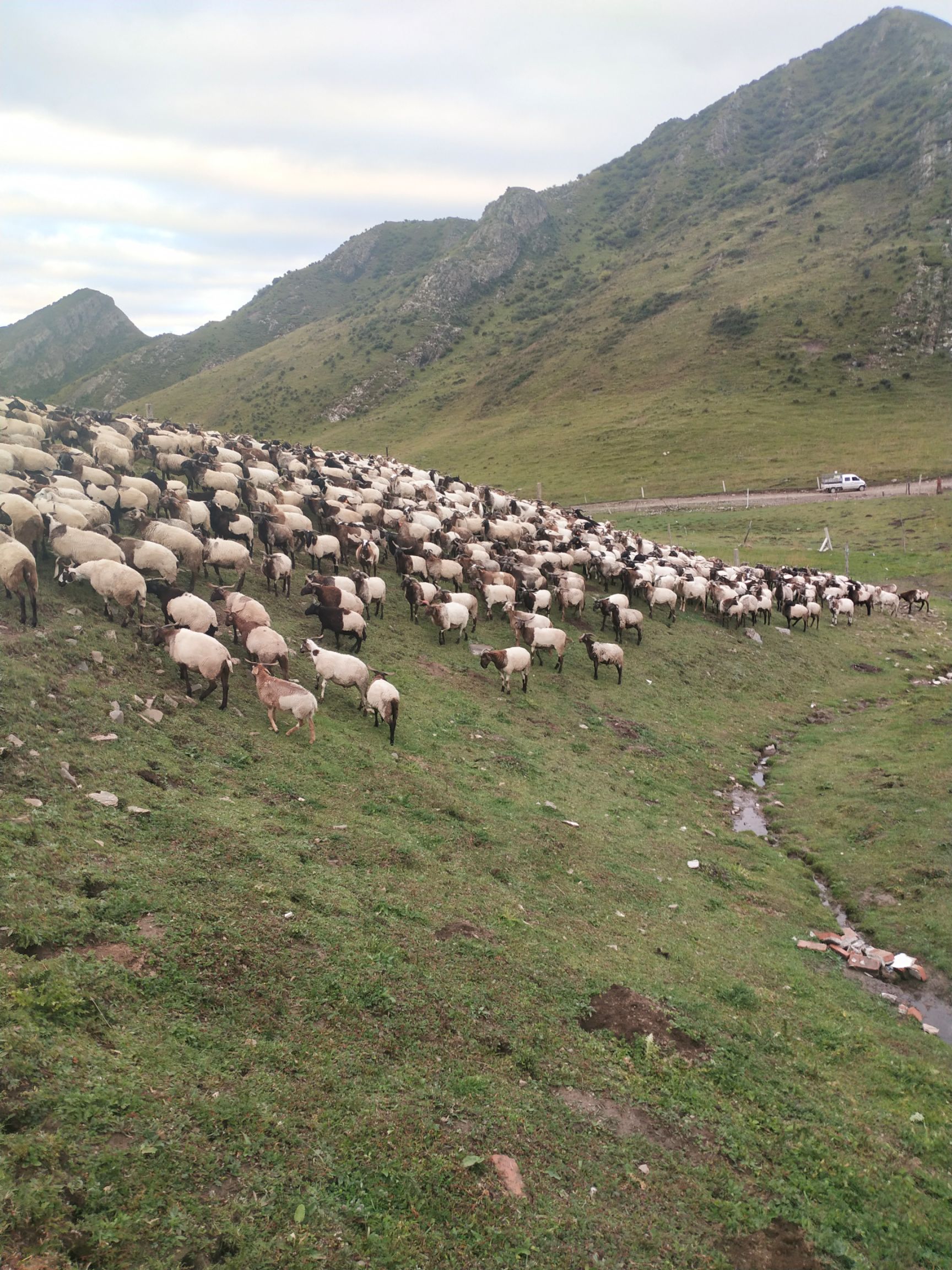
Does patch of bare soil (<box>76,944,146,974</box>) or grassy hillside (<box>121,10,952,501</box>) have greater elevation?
grassy hillside (<box>121,10,952,501</box>)

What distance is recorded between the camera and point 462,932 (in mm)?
8820

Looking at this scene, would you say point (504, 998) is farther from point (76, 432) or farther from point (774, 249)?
point (774, 249)

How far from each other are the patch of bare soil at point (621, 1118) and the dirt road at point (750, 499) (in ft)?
166

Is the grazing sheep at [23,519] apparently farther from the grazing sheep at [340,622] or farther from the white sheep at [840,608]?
the white sheep at [840,608]

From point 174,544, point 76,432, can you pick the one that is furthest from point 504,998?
point 76,432

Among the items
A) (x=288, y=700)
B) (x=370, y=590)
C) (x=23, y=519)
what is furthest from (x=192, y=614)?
(x=370, y=590)

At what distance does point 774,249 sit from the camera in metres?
96.2

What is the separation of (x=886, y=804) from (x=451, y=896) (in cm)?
→ 1120

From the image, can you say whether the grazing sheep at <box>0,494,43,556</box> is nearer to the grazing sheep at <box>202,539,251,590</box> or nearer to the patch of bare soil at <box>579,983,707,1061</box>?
the grazing sheep at <box>202,539,251,590</box>

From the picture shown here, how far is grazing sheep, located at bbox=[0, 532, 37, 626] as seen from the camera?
494 inches

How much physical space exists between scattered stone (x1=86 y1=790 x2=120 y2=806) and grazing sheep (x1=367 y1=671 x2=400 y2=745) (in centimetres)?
→ 575

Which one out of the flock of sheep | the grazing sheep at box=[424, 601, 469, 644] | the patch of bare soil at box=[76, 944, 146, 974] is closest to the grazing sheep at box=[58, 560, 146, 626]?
the flock of sheep

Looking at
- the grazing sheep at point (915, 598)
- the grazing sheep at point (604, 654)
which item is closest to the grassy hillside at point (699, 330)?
the grazing sheep at point (915, 598)

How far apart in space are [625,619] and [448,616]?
Result: 708 cm
